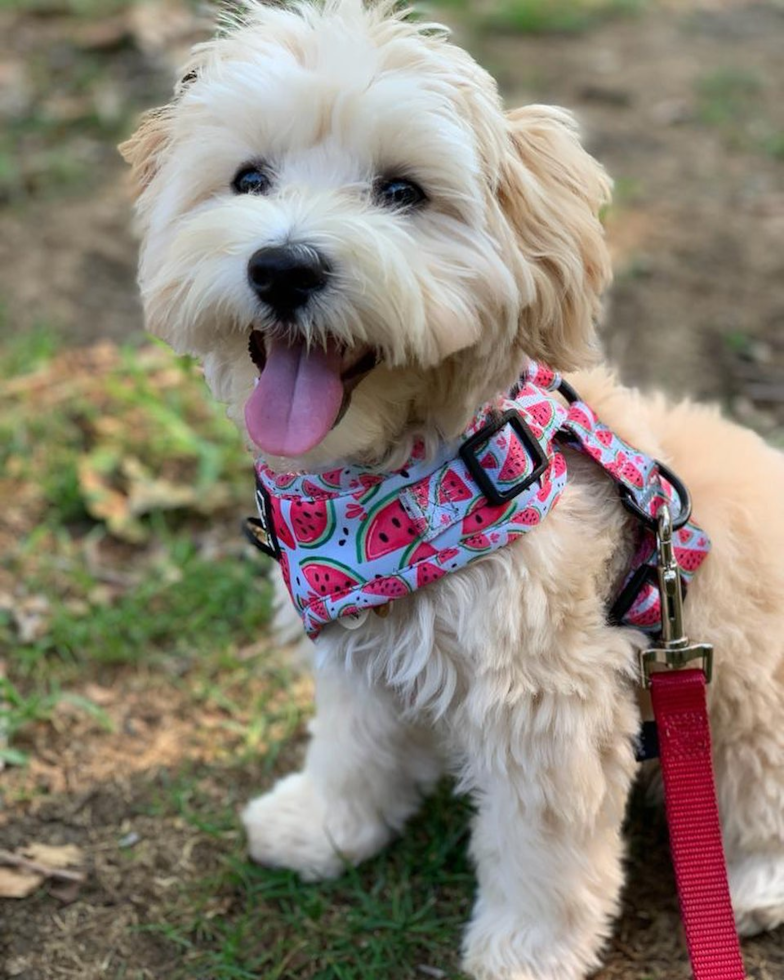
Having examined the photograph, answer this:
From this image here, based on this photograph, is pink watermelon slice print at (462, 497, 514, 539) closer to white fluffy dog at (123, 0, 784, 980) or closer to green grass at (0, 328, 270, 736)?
white fluffy dog at (123, 0, 784, 980)

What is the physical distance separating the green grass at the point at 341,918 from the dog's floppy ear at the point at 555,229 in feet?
4.42

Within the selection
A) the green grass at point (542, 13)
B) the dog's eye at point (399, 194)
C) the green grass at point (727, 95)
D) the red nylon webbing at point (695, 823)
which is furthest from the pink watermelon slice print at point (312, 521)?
the green grass at point (542, 13)

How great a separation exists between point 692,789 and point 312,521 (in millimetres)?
889

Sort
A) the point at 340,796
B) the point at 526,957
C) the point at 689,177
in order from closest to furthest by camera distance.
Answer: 1. the point at 526,957
2. the point at 340,796
3. the point at 689,177

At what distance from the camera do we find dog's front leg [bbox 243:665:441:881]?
2.41 meters

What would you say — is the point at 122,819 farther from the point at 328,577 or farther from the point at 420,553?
the point at 420,553

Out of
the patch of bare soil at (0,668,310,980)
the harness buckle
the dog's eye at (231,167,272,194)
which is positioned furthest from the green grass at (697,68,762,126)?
the dog's eye at (231,167,272,194)

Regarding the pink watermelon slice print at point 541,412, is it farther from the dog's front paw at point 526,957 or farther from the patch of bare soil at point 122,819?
the patch of bare soil at point 122,819

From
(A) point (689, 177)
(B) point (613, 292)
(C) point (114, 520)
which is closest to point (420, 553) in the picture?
(C) point (114, 520)

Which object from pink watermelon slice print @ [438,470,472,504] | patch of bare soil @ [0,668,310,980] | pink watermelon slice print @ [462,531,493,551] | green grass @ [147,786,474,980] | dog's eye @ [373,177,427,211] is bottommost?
patch of bare soil @ [0,668,310,980]

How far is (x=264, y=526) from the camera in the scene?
81.5 inches

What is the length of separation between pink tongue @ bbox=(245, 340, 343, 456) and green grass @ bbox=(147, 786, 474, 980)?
1.24m

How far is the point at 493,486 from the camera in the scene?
181 centimetres

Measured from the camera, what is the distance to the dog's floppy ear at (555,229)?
5.59ft
